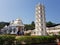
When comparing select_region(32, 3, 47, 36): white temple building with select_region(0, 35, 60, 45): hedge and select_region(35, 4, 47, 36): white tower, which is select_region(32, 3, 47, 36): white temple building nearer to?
select_region(35, 4, 47, 36): white tower

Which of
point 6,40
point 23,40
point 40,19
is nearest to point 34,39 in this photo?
point 23,40

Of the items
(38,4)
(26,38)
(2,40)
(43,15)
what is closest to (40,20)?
(43,15)

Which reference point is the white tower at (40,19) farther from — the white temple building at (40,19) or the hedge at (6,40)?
the hedge at (6,40)

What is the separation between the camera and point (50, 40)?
19625 millimetres

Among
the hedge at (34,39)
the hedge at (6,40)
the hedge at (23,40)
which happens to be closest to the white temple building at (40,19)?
the hedge at (23,40)

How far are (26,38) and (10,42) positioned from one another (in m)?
2.03

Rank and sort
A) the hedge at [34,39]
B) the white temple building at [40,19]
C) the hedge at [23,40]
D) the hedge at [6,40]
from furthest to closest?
the white temple building at [40,19], the hedge at [34,39], the hedge at [23,40], the hedge at [6,40]

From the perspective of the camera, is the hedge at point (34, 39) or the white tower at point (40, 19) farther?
the white tower at point (40, 19)

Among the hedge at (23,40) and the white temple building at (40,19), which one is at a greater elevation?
the white temple building at (40,19)

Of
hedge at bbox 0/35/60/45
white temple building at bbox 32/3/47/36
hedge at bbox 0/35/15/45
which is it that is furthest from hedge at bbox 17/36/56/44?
white temple building at bbox 32/3/47/36

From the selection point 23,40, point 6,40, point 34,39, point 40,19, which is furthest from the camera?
point 40,19

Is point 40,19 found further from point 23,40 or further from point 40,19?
point 23,40

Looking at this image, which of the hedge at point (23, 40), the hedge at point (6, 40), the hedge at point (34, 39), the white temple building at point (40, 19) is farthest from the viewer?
the white temple building at point (40, 19)

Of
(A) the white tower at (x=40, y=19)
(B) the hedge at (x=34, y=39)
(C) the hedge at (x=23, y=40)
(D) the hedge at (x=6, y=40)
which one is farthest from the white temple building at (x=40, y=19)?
(D) the hedge at (x=6, y=40)
